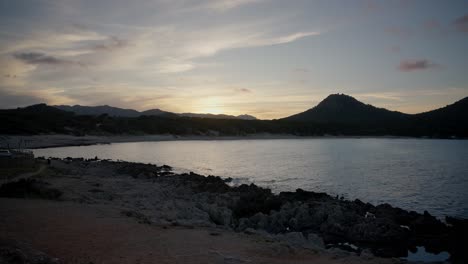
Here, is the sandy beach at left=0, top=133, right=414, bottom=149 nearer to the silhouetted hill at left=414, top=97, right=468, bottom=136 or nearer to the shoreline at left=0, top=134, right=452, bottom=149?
the shoreline at left=0, top=134, right=452, bottom=149

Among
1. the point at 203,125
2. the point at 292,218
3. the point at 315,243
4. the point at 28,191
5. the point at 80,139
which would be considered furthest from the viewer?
the point at 203,125

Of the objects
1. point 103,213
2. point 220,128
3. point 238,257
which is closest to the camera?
point 238,257

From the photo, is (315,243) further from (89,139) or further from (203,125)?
(203,125)

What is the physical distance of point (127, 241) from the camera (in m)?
10.5

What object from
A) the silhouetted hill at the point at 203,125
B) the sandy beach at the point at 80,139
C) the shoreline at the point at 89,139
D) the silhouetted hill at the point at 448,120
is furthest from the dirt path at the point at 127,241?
the silhouetted hill at the point at 448,120

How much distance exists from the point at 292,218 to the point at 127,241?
7.74 m

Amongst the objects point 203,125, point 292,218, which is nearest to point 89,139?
point 203,125

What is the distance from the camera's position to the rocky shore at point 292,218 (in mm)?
13094

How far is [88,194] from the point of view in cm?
1827

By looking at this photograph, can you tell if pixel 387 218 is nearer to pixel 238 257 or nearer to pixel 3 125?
pixel 238 257

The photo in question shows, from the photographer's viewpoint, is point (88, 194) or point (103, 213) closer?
point (103, 213)

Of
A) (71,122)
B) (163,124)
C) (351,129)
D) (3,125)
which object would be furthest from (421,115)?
(3,125)

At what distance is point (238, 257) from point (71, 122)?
101m

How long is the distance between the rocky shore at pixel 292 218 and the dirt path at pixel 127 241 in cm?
99
